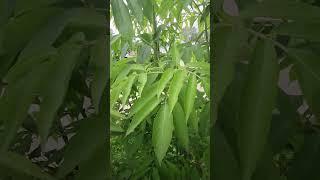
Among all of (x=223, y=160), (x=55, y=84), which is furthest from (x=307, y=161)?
(x=55, y=84)

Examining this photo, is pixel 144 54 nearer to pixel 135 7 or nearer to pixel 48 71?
pixel 135 7

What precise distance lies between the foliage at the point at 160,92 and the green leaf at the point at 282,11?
0.17 m

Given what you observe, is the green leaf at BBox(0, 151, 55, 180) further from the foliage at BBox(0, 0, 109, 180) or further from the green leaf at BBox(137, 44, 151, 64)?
the green leaf at BBox(137, 44, 151, 64)

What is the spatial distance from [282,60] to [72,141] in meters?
0.15

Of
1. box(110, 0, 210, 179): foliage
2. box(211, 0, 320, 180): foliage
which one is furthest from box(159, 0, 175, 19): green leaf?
box(211, 0, 320, 180): foliage

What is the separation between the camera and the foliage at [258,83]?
7.8 inches

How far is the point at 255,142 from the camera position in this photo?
20 centimetres

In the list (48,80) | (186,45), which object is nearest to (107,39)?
(48,80)

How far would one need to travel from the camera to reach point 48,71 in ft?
0.74

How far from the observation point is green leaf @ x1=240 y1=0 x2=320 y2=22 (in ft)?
0.68

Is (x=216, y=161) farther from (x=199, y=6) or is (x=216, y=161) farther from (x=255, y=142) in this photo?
(x=199, y=6)

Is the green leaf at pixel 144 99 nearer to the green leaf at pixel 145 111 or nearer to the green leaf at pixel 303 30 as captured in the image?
the green leaf at pixel 145 111

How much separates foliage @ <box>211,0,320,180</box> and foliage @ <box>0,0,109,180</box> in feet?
0.24

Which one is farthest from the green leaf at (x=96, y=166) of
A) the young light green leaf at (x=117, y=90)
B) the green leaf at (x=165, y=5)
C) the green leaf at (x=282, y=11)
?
the green leaf at (x=165, y=5)
